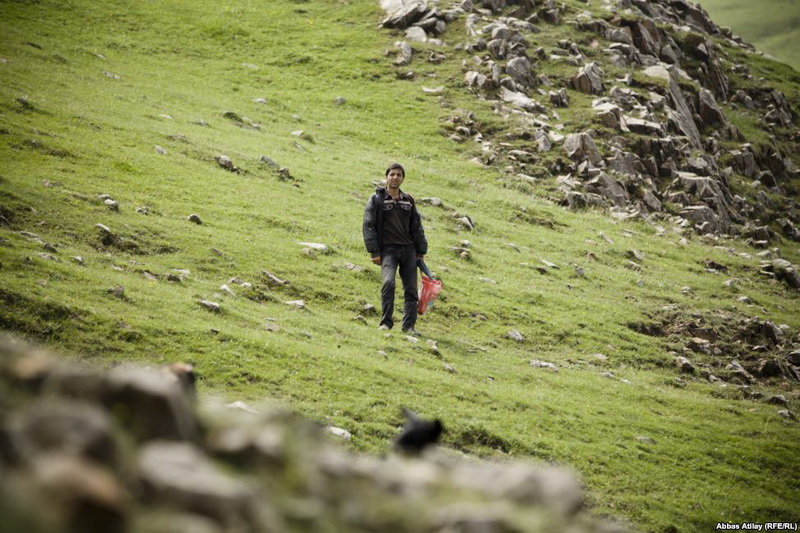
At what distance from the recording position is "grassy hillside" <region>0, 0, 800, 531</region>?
51.8ft

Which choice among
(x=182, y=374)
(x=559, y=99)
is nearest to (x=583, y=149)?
(x=559, y=99)

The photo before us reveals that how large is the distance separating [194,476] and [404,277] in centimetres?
1802

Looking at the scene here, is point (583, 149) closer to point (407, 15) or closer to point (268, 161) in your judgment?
point (268, 161)

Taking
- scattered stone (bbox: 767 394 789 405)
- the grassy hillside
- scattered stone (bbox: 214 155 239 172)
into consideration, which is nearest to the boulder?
the grassy hillside

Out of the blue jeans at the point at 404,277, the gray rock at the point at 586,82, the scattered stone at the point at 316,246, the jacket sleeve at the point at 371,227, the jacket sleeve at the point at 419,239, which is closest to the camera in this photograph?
the jacket sleeve at the point at 371,227

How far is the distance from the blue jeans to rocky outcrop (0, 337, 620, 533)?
15677 millimetres

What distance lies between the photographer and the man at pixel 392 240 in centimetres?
2150

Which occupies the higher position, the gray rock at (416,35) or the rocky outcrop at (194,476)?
the gray rock at (416,35)

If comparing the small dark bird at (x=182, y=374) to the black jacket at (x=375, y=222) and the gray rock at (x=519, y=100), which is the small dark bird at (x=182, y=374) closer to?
the black jacket at (x=375, y=222)

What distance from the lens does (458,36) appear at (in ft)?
211

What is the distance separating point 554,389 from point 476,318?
18.6 feet

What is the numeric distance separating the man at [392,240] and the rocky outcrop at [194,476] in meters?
15.7

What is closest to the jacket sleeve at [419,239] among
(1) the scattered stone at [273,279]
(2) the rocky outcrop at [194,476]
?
(1) the scattered stone at [273,279]

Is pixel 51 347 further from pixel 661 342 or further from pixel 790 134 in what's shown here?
pixel 790 134
